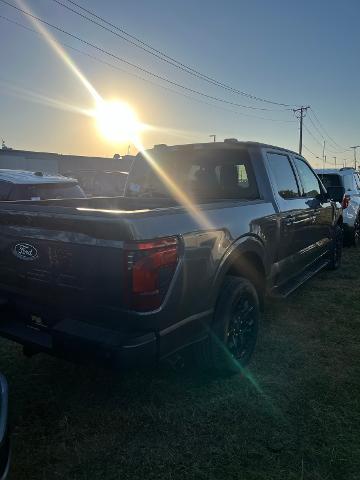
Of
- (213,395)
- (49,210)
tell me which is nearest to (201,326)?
(213,395)

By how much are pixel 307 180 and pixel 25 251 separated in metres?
3.92

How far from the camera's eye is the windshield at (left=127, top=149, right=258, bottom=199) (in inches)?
157

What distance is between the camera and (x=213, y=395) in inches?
118

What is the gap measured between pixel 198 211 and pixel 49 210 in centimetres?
98

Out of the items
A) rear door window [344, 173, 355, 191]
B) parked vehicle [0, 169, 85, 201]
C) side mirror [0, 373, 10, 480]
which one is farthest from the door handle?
rear door window [344, 173, 355, 191]

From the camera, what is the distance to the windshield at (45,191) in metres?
5.93

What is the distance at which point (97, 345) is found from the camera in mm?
2195

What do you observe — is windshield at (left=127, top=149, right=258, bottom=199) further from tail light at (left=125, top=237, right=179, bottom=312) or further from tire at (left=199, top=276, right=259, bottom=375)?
tail light at (left=125, top=237, right=179, bottom=312)

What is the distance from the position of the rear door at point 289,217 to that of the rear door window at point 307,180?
0.75 feet

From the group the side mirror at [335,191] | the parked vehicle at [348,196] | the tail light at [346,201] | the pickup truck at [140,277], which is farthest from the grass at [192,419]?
the parked vehicle at [348,196]

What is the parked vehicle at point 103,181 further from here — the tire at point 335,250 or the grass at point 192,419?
the grass at point 192,419

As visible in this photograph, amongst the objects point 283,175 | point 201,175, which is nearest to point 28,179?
point 201,175

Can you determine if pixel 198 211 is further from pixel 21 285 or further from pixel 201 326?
pixel 21 285

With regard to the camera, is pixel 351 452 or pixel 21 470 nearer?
pixel 21 470
